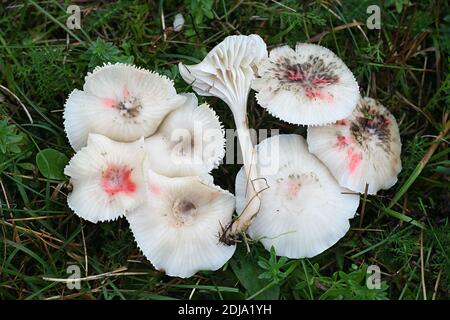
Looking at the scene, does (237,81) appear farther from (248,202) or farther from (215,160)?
(248,202)

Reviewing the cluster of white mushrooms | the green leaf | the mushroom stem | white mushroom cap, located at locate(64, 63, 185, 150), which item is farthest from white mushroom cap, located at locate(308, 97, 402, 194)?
the green leaf

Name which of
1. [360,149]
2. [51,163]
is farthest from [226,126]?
[51,163]

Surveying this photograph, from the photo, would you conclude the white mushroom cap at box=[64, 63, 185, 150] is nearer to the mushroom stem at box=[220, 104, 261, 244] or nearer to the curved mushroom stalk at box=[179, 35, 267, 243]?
the curved mushroom stalk at box=[179, 35, 267, 243]

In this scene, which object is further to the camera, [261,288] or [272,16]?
[272,16]

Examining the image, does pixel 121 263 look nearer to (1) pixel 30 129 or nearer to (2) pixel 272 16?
(1) pixel 30 129

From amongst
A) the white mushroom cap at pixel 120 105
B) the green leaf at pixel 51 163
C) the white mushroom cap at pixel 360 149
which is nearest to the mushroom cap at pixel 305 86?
the white mushroom cap at pixel 360 149
